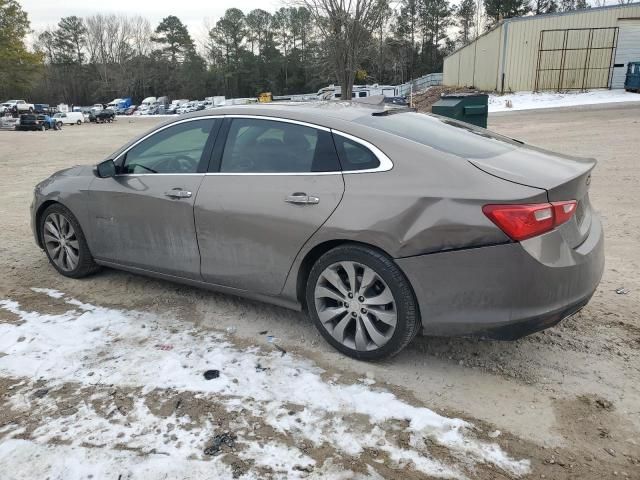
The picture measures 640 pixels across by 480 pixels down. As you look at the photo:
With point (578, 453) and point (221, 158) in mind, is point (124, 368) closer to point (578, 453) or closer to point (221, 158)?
point (221, 158)

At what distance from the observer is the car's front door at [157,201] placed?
13.0ft

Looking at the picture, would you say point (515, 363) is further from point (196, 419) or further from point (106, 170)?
point (106, 170)

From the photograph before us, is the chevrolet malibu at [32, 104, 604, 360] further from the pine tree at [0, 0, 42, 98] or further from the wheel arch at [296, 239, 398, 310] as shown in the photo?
the pine tree at [0, 0, 42, 98]

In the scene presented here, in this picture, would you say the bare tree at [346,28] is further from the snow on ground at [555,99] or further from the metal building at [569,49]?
the metal building at [569,49]

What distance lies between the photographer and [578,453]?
253 centimetres

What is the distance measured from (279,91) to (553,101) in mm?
73517

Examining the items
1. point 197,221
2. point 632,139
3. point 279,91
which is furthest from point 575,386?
point 279,91

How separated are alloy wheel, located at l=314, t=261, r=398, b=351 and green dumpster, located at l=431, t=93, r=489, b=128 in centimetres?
670

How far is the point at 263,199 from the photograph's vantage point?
3537 mm

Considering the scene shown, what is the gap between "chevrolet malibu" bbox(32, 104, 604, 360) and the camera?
287 centimetres

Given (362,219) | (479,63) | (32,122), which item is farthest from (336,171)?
(32,122)

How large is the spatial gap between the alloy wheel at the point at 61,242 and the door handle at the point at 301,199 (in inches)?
94.8

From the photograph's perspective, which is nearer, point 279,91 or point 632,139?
point 632,139

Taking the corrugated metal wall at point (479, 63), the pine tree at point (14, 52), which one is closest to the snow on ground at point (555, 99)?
the corrugated metal wall at point (479, 63)
